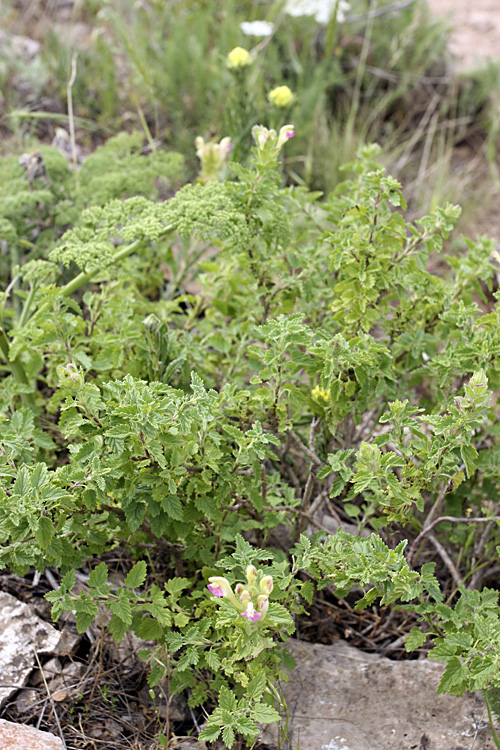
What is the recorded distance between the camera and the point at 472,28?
575cm

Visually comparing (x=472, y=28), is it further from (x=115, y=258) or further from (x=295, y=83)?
(x=115, y=258)

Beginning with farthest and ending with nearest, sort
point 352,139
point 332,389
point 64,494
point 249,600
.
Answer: point 352,139
point 332,389
point 64,494
point 249,600

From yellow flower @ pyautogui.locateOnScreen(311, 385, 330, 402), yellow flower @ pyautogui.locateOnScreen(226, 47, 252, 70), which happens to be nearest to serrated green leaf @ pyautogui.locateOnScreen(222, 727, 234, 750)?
yellow flower @ pyautogui.locateOnScreen(311, 385, 330, 402)

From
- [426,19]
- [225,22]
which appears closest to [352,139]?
[225,22]

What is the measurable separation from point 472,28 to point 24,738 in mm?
6108

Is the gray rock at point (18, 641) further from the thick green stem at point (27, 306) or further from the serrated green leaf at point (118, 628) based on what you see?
the thick green stem at point (27, 306)

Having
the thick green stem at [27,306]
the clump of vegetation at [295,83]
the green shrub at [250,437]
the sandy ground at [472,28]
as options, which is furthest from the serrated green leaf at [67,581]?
the sandy ground at [472,28]

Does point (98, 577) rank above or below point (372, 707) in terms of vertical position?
above

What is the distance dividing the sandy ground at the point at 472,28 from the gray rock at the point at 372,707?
180 inches

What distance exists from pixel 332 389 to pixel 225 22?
3331 mm

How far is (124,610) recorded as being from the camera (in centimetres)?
Answer: 152

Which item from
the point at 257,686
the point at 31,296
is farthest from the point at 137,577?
the point at 31,296

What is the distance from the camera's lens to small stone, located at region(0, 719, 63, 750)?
1467mm

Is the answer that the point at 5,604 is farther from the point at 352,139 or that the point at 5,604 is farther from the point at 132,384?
the point at 352,139
